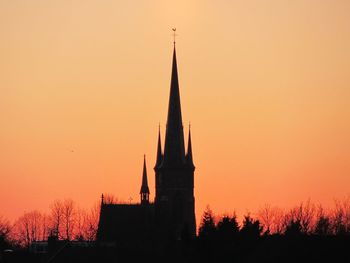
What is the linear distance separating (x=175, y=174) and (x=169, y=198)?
9.65 feet

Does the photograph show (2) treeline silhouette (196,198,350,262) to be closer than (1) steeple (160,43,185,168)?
Yes

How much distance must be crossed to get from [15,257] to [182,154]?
44.3 meters

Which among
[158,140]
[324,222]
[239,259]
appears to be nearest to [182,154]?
[158,140]

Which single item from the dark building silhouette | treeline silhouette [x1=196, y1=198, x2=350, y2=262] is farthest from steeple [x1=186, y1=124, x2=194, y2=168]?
treeline silhouette [x1=196, y1=198, x2=350, y2=262]

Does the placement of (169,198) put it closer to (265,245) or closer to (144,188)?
(144,188)

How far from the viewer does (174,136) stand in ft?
540

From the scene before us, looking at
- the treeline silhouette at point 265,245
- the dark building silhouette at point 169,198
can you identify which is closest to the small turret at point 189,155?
the dark building silhouette at point 169,198

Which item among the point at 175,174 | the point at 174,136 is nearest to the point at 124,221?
the point at 175,174

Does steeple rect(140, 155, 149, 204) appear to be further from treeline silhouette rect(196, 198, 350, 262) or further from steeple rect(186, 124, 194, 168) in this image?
treeline silhouette rect(196, 198, 350, 262)

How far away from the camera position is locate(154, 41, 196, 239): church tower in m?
→ 164

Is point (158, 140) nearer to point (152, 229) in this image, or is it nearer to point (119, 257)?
point (152, 229)

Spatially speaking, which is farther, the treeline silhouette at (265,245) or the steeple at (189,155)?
the steeple at (189,155)

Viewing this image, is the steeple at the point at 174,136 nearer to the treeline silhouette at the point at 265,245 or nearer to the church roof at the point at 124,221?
the church roof at the point at 124,221

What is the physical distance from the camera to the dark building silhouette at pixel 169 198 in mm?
162500
